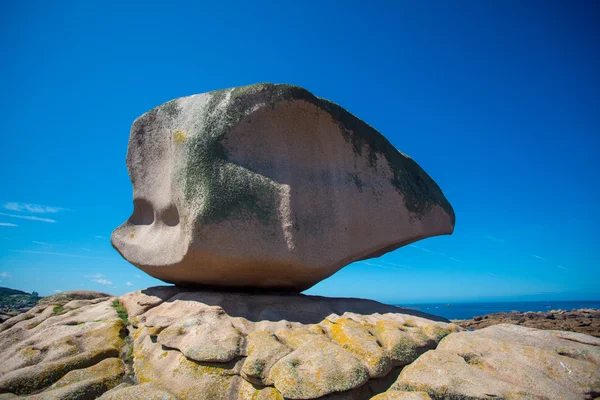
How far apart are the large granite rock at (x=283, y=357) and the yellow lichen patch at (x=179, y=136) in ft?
9.23

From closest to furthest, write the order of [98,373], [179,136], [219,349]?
[219,349] < [98,373] < [179,136]

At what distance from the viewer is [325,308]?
6188 millimetres

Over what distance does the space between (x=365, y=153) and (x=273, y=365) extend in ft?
15.6

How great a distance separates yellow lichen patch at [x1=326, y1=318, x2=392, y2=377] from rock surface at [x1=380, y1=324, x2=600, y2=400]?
0.26 metres

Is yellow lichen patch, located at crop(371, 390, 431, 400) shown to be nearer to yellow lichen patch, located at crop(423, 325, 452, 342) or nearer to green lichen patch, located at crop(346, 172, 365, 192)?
yellow lichen patch, located at crop(423, 325, 452, 342)

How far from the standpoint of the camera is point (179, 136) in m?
6.55

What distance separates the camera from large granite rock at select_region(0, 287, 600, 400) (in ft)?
12.4

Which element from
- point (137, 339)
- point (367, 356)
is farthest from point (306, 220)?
point (137, 339)

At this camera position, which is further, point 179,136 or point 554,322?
point 554,322

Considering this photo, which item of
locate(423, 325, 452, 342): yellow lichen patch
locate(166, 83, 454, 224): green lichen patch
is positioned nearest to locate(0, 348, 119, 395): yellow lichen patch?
locate(166, 83, 454, 224): green lichen patch

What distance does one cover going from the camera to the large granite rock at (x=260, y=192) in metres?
6.03

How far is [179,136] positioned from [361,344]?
15.5 ft

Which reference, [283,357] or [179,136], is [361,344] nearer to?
[283,357]

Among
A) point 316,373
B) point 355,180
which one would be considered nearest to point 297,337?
point 316,373
